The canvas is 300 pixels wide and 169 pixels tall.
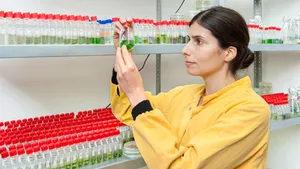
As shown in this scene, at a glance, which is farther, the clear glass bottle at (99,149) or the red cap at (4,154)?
the clear glass bottle at (99,149)

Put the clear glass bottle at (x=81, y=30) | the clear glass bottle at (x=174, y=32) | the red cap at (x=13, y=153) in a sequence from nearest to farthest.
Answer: the red cap at (x=13, y=153), the clear glass bottle at (x=81, y=30), the clear glass bottle at (x=174, y=32)

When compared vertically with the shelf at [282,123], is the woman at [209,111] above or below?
above

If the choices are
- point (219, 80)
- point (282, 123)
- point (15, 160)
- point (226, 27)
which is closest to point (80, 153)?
point (15, 160)

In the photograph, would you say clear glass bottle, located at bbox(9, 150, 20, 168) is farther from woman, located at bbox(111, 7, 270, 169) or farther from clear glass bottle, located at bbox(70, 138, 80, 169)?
woman, located at bbox(111, 7, 270, 169)

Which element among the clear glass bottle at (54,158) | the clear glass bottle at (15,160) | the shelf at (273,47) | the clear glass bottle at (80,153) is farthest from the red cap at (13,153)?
the shelf at (273,47)

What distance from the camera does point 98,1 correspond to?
1.89 meters

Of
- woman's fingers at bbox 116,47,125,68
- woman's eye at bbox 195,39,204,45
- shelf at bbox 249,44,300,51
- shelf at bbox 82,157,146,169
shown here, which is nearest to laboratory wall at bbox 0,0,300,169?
shelf at bbox 249,44,300,51

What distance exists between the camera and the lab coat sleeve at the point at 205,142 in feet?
3.12

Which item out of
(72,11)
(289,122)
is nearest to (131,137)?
(72,11)

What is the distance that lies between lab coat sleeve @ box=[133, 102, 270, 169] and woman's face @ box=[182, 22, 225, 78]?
20 centimetres

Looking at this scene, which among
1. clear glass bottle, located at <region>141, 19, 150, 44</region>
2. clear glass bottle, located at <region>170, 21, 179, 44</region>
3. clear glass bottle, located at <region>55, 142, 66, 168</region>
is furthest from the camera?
clear glass bottle, located at <region>170, 21, 179, 44</region>

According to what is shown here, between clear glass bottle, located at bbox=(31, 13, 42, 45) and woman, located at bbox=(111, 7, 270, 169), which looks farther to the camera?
clear glass bottle, located at bbox=(31, 13, 42, 45)

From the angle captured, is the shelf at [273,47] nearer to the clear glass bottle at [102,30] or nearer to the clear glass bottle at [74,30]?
the clear glass bottle at [102,30]

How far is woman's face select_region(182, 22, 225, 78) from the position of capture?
3.67ft
